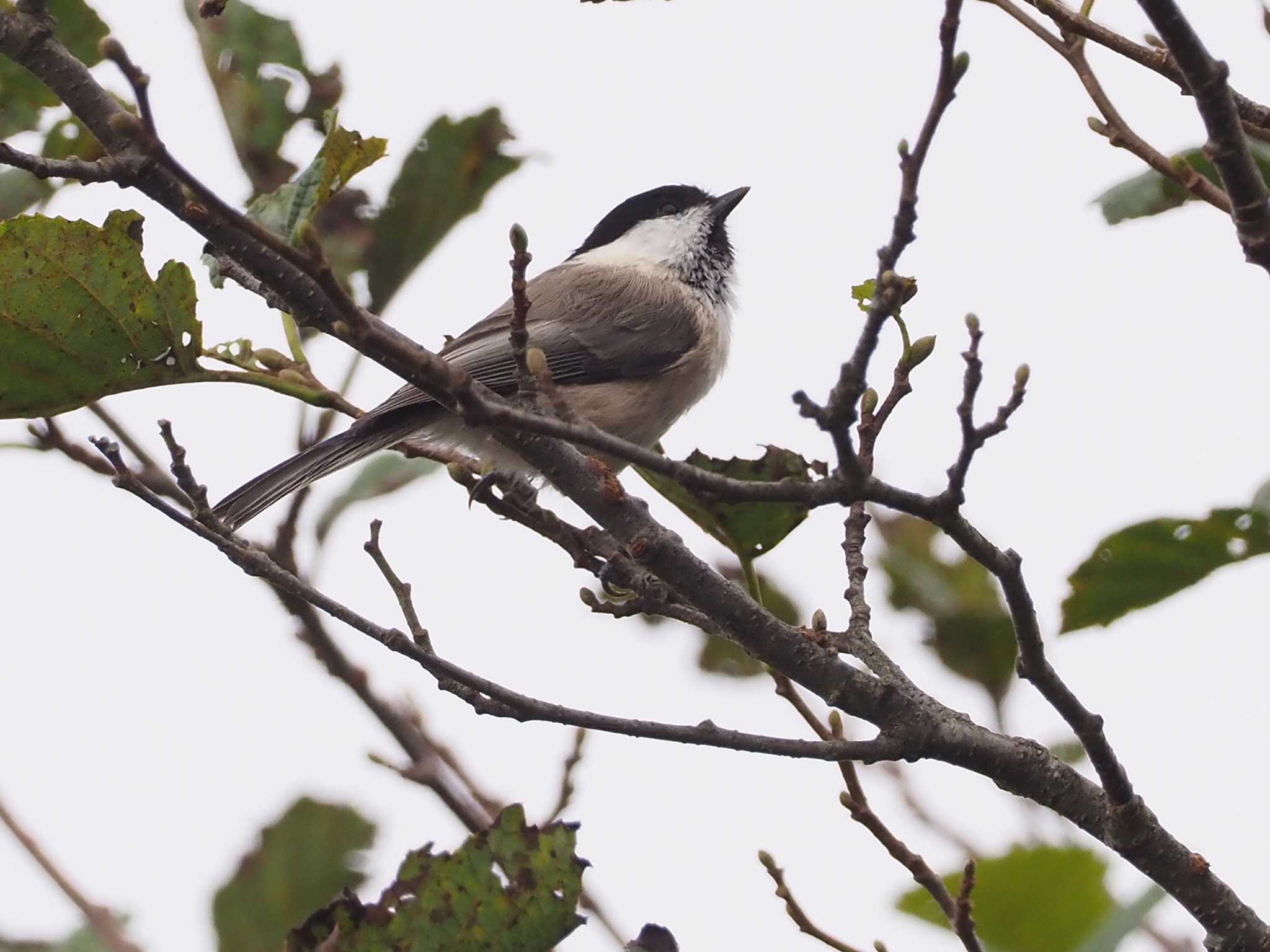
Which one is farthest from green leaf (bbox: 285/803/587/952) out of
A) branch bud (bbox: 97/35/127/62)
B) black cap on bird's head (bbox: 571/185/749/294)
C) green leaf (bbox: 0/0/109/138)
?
black cap on bird's head (bbox: 571/185/749/294)

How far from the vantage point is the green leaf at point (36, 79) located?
267cm

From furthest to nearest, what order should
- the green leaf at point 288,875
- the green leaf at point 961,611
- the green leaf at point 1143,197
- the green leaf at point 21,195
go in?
the green leaf at point 21,195 → the green leaf at point 961,611 → the green leaf at point 288,875 → the green leaf at point 1143,197

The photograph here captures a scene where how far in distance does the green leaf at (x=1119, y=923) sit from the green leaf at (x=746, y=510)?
798 mm

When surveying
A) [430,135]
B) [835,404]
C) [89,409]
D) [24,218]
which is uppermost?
[430,135]

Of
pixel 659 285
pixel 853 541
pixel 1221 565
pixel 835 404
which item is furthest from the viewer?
pixel 659 285

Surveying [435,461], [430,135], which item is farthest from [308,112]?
[435,461]

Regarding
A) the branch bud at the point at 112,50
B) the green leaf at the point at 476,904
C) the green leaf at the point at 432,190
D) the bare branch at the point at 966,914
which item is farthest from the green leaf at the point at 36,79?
the bare branch at the point at 966,914

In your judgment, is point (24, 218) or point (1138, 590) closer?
point (24, 218)

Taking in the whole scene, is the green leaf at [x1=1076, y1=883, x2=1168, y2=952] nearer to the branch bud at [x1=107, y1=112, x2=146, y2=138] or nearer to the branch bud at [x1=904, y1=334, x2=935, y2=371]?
the branch bud at [x1=904, y1=334, x2=935, y2=371]

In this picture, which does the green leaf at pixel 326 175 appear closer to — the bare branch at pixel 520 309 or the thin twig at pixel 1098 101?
the bare branch at pixel 520 309

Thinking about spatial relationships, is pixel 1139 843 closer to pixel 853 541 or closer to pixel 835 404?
pixel 853 541

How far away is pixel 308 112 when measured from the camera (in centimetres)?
310

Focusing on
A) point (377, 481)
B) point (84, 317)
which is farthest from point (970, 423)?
point (377, 481)

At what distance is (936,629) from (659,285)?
194 centimetres
